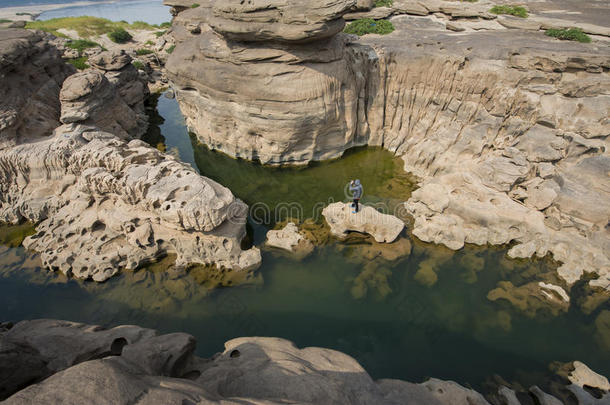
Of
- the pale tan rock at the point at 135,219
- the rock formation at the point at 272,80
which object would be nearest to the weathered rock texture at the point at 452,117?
the rock formation at the point at 272,80

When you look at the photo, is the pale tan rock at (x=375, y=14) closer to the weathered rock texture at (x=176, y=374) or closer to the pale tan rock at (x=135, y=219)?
the pale tan rock at (x=135, y=219)

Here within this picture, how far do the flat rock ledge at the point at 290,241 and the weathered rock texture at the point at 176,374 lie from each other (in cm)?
380

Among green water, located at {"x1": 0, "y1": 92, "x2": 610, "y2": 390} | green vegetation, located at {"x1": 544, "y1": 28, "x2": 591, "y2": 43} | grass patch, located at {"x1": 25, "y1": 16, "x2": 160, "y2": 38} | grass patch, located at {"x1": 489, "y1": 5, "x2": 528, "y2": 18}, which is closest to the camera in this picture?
green water, located at {"x1": 0, "y1": 92, "x2": 610, "y2": 390}

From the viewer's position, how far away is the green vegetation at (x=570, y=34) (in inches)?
499

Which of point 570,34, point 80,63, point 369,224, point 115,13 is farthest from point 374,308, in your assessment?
point 115,13

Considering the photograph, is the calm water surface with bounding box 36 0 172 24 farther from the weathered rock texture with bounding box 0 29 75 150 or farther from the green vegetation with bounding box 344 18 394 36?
the green vegetation with bounding box 344 18 394 36

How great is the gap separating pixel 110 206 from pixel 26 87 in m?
8.11

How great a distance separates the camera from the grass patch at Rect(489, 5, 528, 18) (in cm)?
1647

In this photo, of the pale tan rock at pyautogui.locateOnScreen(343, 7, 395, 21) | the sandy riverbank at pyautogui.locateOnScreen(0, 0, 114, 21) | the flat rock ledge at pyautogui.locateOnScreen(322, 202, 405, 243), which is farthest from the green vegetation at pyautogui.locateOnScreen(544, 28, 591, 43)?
the sandy riverbank at pyautogui.locateOnScreen(0, 0, 114, 21)

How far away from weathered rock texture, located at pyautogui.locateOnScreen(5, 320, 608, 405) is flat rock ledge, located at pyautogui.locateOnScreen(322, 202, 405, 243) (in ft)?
15.6

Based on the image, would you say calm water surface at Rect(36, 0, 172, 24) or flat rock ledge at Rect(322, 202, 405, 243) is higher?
Result: calm water surface at Rect(36, 0, 172, 24)

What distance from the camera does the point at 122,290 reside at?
8.77 metres

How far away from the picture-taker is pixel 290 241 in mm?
9758

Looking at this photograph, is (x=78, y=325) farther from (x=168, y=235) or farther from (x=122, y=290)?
(x=168, y=235)
